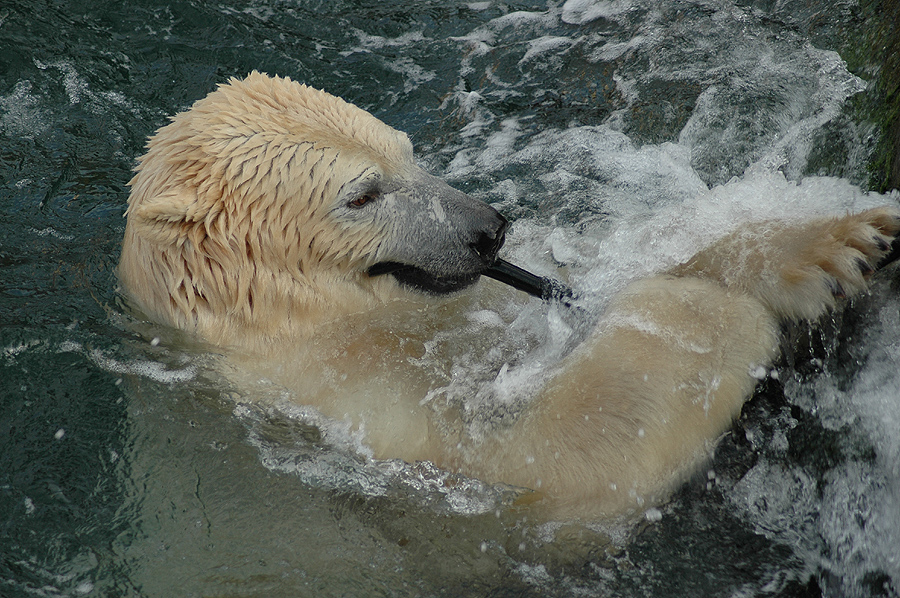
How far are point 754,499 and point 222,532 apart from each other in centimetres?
204

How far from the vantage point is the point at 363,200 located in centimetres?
303

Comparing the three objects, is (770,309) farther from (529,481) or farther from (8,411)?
(8,411)

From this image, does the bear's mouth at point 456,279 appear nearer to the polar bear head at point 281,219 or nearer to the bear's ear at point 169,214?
the polar bear head at point 281,219

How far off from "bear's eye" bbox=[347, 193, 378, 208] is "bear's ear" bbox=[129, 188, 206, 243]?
0.59 meters

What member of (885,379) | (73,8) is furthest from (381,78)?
(885,379)

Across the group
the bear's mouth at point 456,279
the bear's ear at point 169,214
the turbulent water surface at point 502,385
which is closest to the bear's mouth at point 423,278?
the bear's mouth at point 456,279

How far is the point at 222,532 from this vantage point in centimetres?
286

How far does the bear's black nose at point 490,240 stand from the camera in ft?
10.0

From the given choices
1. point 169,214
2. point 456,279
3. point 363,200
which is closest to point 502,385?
point 456,279

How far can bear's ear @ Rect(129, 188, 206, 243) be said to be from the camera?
2.66m

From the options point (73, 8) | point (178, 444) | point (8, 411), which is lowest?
point (8, 411)

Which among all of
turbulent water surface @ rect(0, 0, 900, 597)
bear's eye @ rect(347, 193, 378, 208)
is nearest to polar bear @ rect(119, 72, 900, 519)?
bear's eye @ rect(347, 193, 378, 208)

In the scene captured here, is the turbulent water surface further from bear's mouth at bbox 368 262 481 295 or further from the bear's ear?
the bear's ear

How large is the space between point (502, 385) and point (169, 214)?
1.43m
